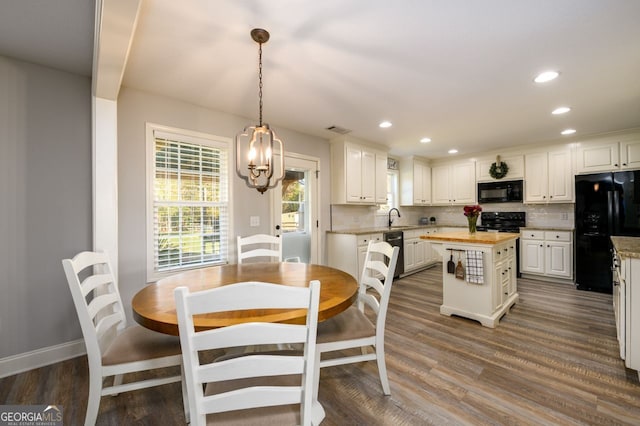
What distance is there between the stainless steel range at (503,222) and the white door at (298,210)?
3644 millimetres

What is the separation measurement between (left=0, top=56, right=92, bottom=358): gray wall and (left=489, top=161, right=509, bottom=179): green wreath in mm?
6139

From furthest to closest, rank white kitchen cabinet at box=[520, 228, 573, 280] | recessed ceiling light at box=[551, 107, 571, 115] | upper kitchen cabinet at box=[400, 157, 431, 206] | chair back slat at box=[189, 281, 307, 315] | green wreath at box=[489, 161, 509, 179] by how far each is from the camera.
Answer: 1. upper kitchen cabinet at box=[400, 157, 431, 206]
2. green wreath at box=[489, 161, 509, 179]
3. white kitchen cabinet at box=[520, 228, 573, 280]
4. recessed ceiling light at box=[551, 107, 571, 115]
5. chair back slat at box=[189, 281, 307, 315]

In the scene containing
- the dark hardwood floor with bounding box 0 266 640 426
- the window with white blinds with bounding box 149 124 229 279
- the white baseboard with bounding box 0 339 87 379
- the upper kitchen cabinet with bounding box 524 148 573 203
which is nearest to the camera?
the dark hardwood floor with bounding box 0 266 640 426

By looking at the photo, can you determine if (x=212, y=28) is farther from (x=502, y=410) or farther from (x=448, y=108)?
(x=502, y=410)

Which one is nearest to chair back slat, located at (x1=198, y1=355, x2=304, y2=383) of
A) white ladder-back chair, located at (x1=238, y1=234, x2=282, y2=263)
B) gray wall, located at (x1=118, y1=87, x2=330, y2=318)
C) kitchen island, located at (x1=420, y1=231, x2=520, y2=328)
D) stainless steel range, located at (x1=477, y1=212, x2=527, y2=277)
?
white ladder-back chair, located at (x1=238, y1=234, x2=282, y2=263)

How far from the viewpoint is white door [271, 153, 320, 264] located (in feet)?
12.2

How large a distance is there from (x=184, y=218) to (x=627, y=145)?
622 cm

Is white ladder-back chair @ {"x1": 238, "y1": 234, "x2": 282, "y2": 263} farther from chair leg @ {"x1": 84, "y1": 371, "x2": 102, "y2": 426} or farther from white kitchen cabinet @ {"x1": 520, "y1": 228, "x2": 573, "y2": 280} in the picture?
white kitchen cabinet @ {"x1": 520, "y1": 228, "x2": 573, "y2": 280}

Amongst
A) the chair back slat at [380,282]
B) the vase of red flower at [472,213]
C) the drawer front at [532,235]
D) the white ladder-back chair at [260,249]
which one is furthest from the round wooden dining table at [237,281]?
the drawer front at [532,235]

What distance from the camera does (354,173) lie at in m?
4.39

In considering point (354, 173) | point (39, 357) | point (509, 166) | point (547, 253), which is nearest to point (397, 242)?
point (354, 173)

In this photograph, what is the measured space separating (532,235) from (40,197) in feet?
21.2

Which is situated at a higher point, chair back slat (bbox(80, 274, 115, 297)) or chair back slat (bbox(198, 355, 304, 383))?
chair back slat (bbox(80, 274, 115, 297))

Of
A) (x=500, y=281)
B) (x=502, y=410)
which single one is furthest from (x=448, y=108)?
(x=502, y=410)
